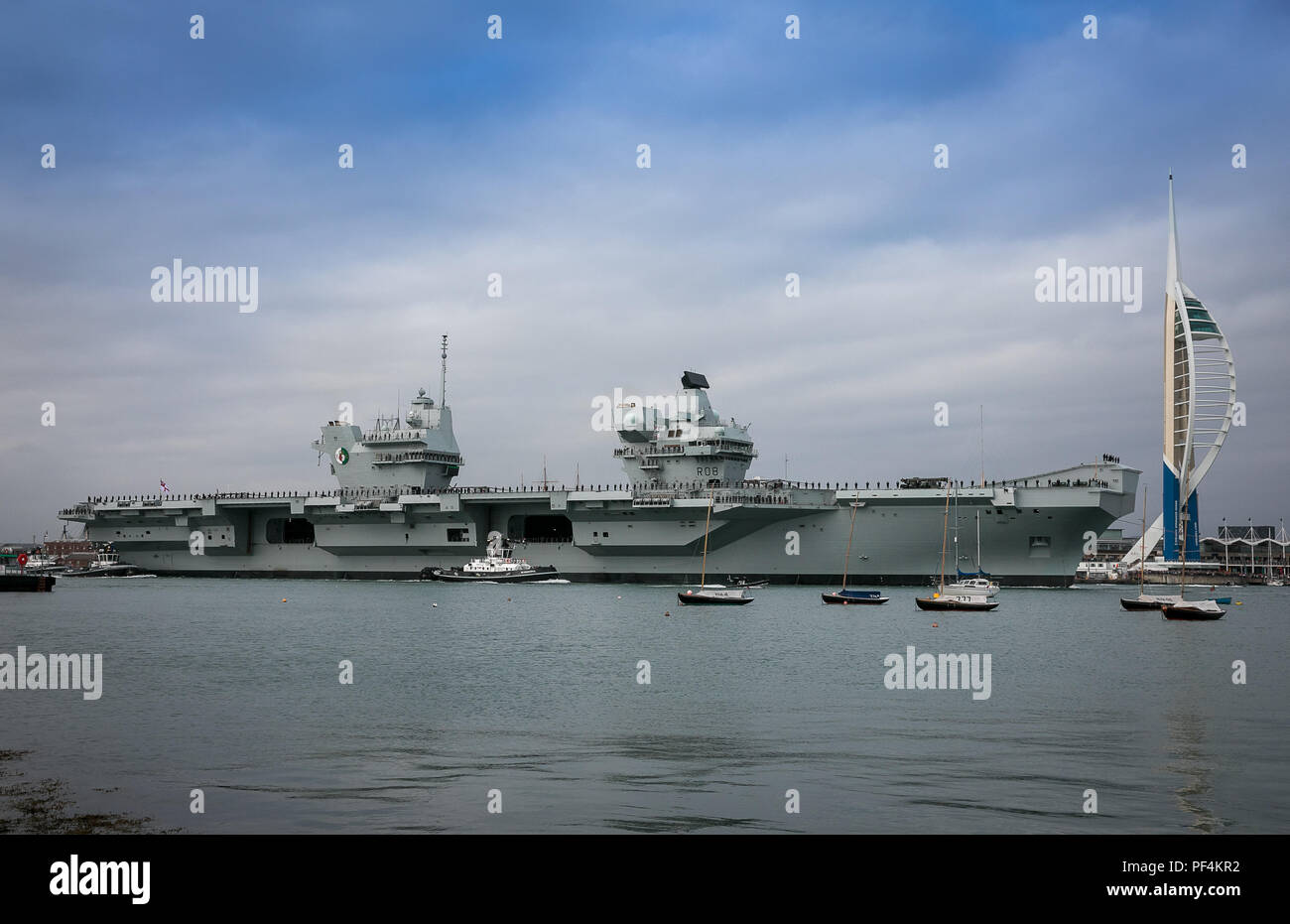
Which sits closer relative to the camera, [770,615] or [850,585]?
[770,615]

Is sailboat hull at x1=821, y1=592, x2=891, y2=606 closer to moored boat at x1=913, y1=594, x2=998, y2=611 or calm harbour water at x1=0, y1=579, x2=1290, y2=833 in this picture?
moored boat at x1=913, y1=594, x2=998, y2=611

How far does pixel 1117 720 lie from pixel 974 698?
101 inches

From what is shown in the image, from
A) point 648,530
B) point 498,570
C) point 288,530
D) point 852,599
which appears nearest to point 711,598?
point 852,599

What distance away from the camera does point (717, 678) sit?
2111 centimetres

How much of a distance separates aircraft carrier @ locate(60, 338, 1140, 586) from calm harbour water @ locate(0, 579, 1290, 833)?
15.2 meters

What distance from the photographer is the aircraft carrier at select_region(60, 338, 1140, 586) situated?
48.0m

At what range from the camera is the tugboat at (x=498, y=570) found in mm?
55469

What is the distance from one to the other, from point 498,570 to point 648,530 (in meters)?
8.19

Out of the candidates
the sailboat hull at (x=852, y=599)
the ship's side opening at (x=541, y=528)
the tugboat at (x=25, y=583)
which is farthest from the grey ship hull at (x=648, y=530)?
the tugboat at (x=25, y=583)

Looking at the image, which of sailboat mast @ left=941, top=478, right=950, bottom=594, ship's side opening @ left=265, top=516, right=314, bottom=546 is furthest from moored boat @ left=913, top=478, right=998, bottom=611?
ship's side opening @ left=265, top=516, right=314, bottom=546

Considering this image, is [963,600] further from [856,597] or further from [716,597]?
[716,597]

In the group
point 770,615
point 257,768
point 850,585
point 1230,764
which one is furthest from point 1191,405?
point 257,768

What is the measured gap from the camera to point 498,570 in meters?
55.8
